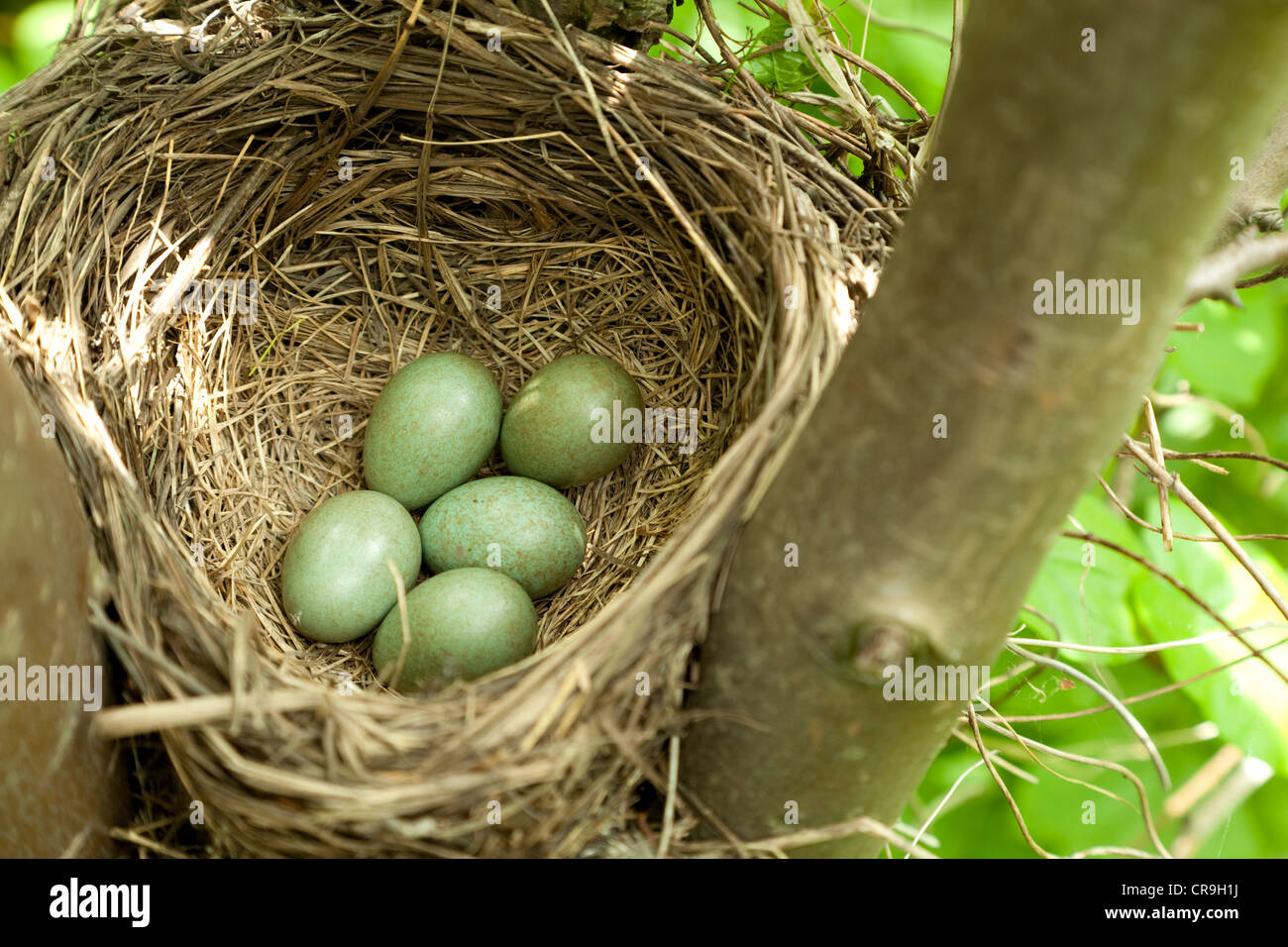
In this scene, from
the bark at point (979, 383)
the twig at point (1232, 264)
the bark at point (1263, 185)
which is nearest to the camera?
the bark at point (979, 383)

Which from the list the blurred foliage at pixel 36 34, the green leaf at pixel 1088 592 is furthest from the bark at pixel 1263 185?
the blurred foliage at pixel 36 34

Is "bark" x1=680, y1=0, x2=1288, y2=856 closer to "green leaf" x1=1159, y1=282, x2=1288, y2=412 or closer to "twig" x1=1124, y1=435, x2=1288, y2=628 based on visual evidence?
"twig" x1=1124, y1=435, x2=1288, y2=628

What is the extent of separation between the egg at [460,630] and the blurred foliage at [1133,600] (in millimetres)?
854

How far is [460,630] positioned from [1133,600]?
135 centimetres

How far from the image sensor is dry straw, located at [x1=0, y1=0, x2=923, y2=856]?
3.47 ft

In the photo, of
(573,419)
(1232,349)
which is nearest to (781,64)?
(573,419)

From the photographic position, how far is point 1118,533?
1.88 m

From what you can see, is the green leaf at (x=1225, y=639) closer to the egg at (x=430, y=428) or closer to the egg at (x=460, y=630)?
the egg at (x=460, y=630)

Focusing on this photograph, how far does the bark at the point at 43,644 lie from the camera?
3.03ft

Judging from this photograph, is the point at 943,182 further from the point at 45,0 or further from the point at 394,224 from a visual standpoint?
the point at 45,0

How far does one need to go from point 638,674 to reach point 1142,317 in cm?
66

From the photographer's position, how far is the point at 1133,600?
1842 millimetres

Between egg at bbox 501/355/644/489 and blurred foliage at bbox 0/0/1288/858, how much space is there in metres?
0.66

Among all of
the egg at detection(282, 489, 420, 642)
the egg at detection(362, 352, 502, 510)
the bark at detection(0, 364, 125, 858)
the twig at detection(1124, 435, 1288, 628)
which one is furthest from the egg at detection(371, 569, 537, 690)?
the twig at detection(1124, 435, 1288, 628)
